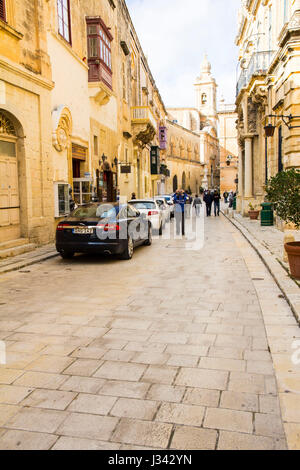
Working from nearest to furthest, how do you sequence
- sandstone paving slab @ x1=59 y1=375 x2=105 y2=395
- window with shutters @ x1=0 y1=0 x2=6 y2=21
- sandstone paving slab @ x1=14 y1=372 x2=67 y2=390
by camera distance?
1. sandstone paving slab @ x1=59 y1=375 x2=105 y2=395
2. sandstone paving slab @ x1=14 y1=372 x2=67 y2=390
3. window with shutters @ x1=0 y1=0 x2=6 y2=21

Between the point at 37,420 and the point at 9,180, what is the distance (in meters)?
9.02

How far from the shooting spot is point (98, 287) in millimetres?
7402

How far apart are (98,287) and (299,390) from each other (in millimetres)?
4480

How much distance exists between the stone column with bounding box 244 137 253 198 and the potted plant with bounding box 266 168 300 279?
1724 centimetres

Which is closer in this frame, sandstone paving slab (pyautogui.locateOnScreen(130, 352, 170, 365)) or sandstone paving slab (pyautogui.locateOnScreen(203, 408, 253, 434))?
sandstone paving slab (pyautogui.locateOnScreen(203, 408, 253, 434))

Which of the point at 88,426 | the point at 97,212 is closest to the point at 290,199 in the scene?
the point at 97,212

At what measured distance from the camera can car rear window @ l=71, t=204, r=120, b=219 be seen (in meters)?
10.1

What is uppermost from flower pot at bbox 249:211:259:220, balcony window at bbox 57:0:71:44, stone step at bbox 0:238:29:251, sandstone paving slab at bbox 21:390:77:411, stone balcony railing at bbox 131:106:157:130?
balcony window at bbox 57:0:71:44

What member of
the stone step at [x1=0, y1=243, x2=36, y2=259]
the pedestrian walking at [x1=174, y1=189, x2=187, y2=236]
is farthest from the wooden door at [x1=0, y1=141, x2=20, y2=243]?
the pedestrian walking at [x1=174, y1=189, x2=187, y2=236]

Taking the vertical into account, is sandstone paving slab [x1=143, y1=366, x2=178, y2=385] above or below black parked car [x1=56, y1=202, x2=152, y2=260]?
below

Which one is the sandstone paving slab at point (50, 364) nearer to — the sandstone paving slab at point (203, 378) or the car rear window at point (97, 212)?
the sandstone paving slab at point (203, 378)

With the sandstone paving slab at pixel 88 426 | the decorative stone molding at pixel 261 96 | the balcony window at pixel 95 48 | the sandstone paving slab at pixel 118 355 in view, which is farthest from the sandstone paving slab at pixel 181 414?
the decorative stone molding at pixel 261 96

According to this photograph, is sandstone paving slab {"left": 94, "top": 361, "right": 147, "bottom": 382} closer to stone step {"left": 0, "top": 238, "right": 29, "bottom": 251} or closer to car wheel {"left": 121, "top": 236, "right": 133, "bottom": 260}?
car wheel {"left": 121, "top": 236, "right": 133, "bottom": 260}

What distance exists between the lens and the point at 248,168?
24.5 meters
